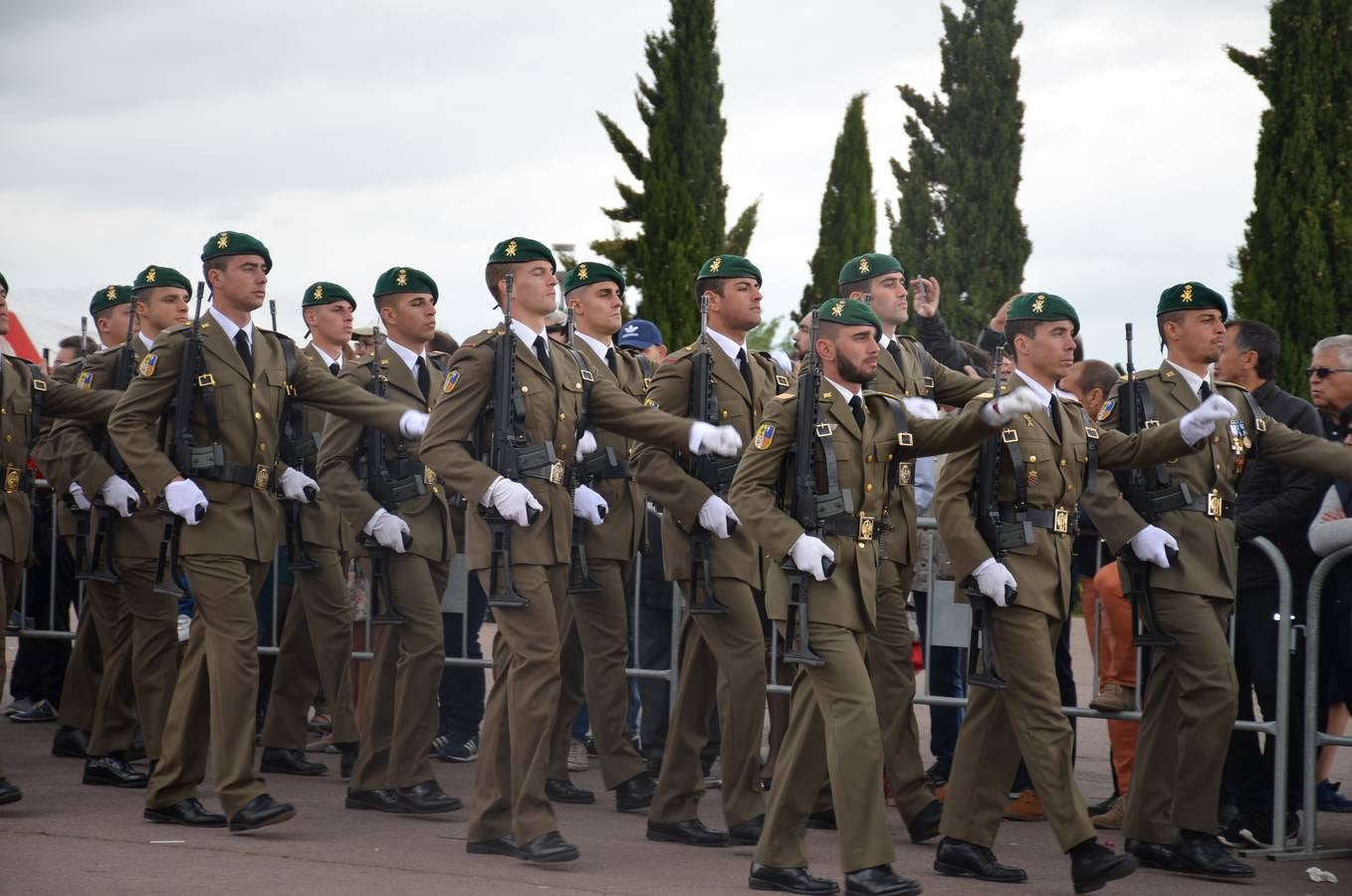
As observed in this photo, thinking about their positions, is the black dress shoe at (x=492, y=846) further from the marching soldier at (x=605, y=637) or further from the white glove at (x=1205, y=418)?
the white glove at (x=1205, y=418)

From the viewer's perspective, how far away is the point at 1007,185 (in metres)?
30.7

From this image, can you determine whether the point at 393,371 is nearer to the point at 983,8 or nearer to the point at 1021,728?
the point at 1021,728

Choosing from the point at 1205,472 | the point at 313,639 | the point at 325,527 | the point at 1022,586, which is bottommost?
the point at 313,639

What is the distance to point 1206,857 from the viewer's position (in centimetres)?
681

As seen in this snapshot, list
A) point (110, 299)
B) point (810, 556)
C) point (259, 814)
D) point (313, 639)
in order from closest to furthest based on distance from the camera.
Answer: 1. point (810, 556)
2. point (259, 814)
3. point (313, 639)
4. point (110, 299)

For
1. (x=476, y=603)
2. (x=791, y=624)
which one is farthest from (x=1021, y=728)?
(x=476, y=603)

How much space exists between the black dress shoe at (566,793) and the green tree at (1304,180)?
10000mm

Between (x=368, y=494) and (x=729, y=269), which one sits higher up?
(x=729, y=269)

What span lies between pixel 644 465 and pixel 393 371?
1.76 meters

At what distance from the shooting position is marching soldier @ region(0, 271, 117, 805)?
315 inches

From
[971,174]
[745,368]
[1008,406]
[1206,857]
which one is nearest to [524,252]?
[745,368]

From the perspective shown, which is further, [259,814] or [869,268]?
[869,268]

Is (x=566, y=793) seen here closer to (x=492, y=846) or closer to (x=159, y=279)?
(x=492, y=846)

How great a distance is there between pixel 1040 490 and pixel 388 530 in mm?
2873
